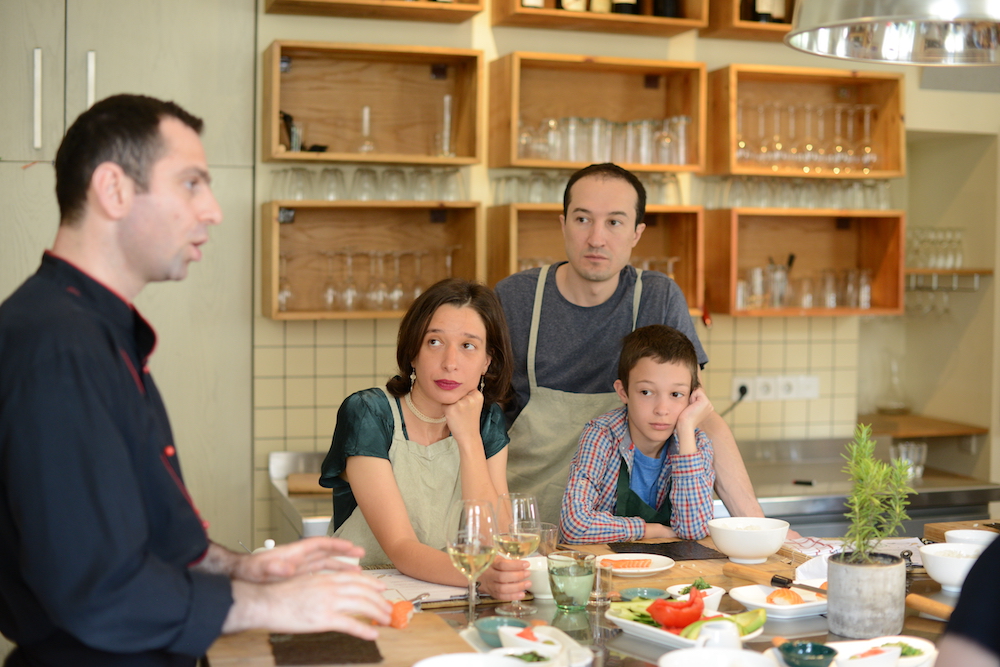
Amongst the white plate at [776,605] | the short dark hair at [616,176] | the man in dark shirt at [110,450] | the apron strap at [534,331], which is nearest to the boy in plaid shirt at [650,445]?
the apron strap at [534,331]

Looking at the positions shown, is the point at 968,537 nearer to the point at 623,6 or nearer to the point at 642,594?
the point at 642,594

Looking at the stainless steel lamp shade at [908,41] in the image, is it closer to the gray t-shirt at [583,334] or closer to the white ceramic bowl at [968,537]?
the white ceramic bowl at [968,537]

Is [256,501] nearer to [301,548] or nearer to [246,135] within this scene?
[246,135]

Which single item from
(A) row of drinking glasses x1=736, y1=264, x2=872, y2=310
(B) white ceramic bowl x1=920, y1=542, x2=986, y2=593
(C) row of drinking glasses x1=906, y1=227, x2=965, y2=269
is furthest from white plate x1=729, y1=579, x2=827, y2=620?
(C) row of drinking glasses x1=906, y1=227, x2=965, y2=269

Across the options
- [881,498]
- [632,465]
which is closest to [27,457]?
[881,498]

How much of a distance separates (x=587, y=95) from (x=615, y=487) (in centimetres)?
194

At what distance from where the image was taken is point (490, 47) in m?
3.64

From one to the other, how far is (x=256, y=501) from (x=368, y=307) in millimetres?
788

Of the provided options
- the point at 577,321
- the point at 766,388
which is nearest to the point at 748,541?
the point at 577,321

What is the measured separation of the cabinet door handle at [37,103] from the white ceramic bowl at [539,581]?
244 centimetres

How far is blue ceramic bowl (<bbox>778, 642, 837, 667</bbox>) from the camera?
4.27 ft

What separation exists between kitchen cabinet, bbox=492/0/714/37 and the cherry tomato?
243cm

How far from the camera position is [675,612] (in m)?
1.47

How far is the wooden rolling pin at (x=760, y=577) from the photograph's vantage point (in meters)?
1.70
